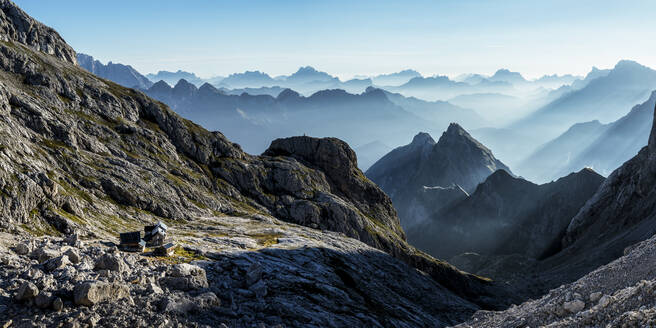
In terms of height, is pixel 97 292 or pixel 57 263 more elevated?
pixel 57 263

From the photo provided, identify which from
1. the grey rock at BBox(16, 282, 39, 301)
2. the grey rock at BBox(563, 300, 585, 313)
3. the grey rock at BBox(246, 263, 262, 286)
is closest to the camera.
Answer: the grey rock at BBox(16, 282, 39, 301)

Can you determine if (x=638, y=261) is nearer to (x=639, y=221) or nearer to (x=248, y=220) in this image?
(x=248, y=220)

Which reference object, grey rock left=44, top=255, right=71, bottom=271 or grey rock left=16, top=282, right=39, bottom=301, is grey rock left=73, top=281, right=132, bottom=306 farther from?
grey rock left=44, top=255, right=71, bottom=271

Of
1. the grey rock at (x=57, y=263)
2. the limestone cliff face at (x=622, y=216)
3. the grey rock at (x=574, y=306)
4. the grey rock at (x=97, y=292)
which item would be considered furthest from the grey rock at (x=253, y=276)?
the limestone cliff face at (x=622, y=216)

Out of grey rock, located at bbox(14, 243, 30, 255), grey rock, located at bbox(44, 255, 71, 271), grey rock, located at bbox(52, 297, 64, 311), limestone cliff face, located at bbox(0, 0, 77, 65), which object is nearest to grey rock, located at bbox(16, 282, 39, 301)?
grey rock, located at bbox(52, 297, 64, 311)

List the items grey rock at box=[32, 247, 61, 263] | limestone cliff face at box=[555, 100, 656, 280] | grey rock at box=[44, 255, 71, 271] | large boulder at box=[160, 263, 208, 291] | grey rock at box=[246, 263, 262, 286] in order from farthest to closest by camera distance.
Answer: limestone cliff face at box=[555, 100, 656, 280]
grey rock at box=[246, 263, 262, 286]
large boulder at box=[160, 263, 208, 291]
grey rock at box=[32, 247, 61, 263]
grey rock at box=[44, 255, 71, 271]

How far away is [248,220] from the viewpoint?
12050 cm

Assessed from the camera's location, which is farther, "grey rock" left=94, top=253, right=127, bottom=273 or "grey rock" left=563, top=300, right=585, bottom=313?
"grey rock" left=94, top=253, right=127, bottom=273

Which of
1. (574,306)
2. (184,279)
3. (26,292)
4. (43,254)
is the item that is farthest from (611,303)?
(43,254)

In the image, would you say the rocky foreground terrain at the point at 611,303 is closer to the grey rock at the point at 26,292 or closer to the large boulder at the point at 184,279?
the large boulder at the point at 184,279

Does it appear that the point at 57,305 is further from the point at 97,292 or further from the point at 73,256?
the point at 73,256

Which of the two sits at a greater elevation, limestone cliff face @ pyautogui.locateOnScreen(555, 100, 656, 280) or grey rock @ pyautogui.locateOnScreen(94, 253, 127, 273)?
limestone cliff face @ pyautogui.locateOnScreen(555, 100, 656, 280)

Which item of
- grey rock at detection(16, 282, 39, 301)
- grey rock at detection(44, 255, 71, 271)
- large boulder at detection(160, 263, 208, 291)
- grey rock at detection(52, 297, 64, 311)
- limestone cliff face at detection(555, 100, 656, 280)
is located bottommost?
grey rock at detection(52, 297, 64, 311)

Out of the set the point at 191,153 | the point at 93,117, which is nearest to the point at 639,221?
the point at 191,153
